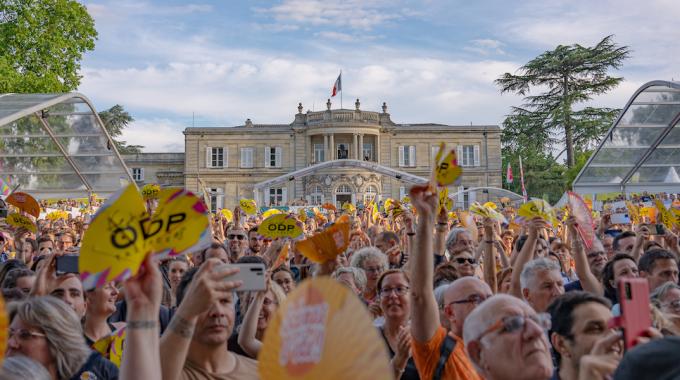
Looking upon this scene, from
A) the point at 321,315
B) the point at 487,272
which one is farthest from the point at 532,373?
the point at 487,272

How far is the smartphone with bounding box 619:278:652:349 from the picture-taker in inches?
71.9

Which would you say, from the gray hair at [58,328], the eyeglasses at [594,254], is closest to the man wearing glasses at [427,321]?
the gray hair at [58,328]

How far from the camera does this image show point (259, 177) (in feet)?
206

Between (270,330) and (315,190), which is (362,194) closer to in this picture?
(315,190)

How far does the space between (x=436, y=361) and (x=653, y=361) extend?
164cm

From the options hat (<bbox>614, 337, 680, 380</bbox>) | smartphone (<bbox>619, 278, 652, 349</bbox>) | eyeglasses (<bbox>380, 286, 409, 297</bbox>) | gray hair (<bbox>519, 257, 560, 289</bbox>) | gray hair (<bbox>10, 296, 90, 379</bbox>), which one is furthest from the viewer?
gray hair (<bbox>519, 257, 560, 289</bbox>)

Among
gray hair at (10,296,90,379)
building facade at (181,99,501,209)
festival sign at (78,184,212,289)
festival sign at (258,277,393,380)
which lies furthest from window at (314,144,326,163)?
festival sign at (258,277,393,380)

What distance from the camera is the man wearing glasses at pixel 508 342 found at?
7.89ft

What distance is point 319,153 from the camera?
6269 centimetres

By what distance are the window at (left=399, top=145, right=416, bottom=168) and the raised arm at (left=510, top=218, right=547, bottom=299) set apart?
57329 millimetres

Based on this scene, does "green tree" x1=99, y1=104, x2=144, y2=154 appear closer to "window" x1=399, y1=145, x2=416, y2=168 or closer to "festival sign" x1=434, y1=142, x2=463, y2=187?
"window" x1=399, y1=145, x2=416, y2=168

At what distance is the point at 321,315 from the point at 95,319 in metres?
2.52

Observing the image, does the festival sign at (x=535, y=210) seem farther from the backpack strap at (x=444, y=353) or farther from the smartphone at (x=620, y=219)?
the smartphone at (x=620, y=219)

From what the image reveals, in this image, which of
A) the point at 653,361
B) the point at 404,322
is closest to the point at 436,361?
the point at 404,322
